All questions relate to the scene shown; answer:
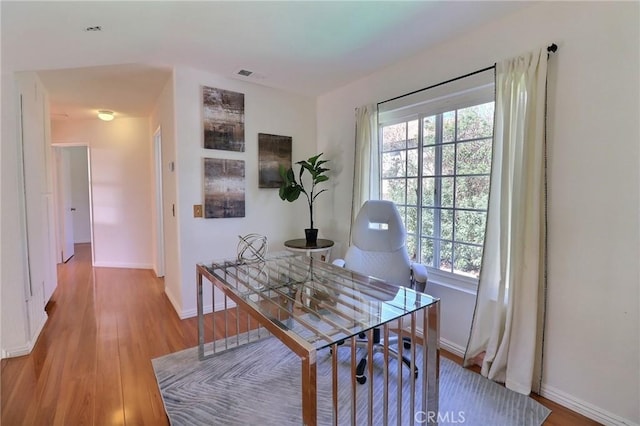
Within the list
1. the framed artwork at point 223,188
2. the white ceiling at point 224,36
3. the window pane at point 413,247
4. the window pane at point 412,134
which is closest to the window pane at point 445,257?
the window pane at point 413,247

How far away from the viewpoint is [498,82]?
6.63ft

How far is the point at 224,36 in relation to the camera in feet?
7.35

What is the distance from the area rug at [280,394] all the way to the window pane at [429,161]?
1.47m

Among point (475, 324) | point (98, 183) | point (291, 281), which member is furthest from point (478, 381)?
point (98, 183)

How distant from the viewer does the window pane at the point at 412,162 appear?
2.73m

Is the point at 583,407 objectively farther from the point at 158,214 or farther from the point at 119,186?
the point at 119,186

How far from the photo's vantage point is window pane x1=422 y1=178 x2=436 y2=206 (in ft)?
8.50

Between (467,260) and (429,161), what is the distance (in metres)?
0.87

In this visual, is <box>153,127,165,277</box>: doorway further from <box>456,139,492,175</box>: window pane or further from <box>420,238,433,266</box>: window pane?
<box>456,139,492,175</box>: window pane

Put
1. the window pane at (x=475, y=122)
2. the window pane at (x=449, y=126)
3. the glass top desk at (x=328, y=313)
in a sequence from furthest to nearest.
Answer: the window pane at (x=449, y=126) → the window pane at (x=475, y=122) → the glass top desk at (x=328, y=313)

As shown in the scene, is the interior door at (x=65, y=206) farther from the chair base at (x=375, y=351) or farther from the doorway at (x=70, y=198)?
the chair base at (x=375, y=351)

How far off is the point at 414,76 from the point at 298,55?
39.6 inches

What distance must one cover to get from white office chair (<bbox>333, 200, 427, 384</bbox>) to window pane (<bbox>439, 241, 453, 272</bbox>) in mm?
372

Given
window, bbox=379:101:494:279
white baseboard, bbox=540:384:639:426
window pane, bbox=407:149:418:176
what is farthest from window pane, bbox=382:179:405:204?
white baseboard, bbox=540:384:639:426
